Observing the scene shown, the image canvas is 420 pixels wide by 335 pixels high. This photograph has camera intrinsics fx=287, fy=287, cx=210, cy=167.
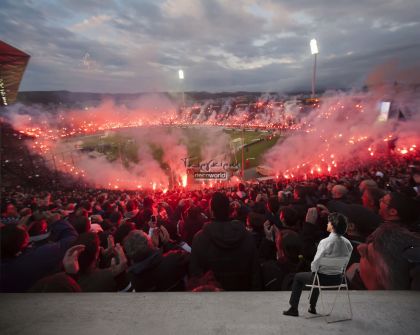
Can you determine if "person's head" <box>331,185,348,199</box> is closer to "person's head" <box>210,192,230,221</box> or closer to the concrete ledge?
the concrete ledge

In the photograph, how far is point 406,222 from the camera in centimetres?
383

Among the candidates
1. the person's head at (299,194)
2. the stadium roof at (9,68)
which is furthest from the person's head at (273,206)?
the stadium roof at (9,68)

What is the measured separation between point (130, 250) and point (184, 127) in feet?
101

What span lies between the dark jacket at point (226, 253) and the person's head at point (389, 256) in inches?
55.4

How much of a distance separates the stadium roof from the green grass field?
558 inches

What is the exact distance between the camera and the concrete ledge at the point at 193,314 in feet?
11.2

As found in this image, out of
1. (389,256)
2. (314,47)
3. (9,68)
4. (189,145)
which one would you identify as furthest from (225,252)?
(189,145)

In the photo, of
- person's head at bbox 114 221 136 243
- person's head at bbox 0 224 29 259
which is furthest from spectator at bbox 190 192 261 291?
person's head at bbox 0 224 29 259

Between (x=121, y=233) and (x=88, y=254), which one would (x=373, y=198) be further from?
(x=88, y=254)

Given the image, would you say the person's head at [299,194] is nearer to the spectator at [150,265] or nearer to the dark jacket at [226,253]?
the dark jacket at [226,253]

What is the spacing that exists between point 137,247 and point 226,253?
107 cm

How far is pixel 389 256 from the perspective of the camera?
11.2ft

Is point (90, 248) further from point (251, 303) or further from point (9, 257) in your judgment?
point (251, 303)

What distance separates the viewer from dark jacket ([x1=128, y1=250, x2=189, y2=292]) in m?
3.34
